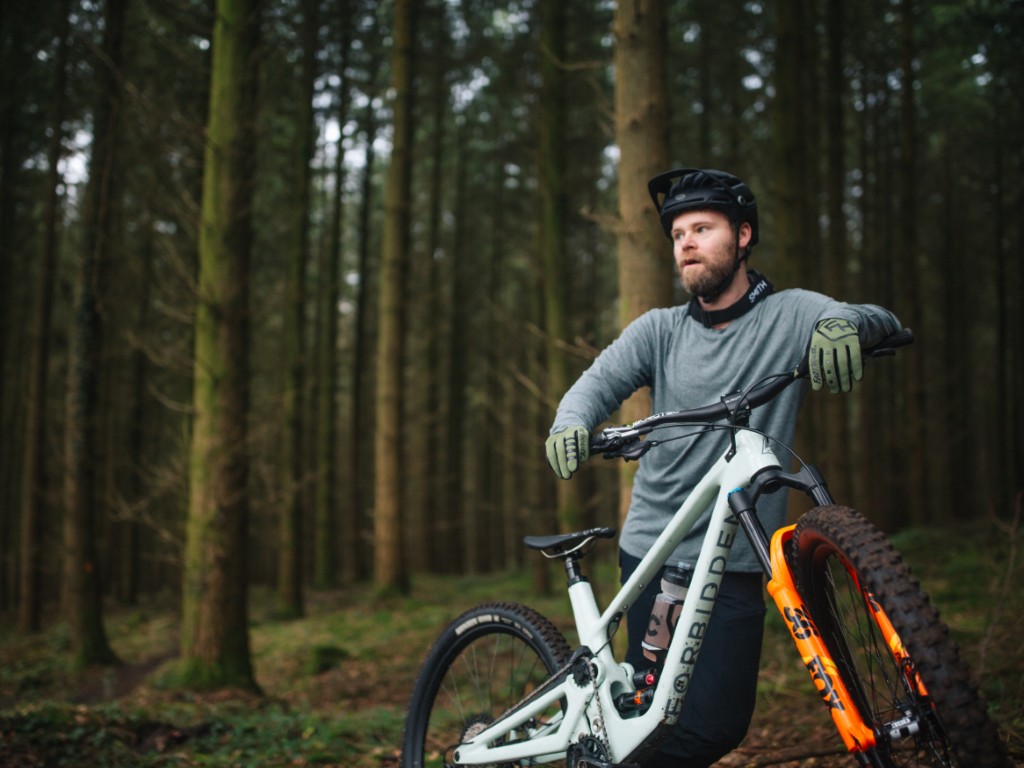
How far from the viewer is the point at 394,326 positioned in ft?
44.2

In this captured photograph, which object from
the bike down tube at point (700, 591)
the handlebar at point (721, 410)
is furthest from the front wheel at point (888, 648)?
the handlebar at point (721, 410)

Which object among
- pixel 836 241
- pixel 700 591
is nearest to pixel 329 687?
pixel 700 591

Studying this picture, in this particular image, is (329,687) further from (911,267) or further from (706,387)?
(911,267)

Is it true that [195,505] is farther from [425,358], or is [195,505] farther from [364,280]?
[425,358]

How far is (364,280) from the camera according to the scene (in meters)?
18.6

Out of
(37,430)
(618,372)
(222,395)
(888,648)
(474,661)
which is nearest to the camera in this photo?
(888,648)

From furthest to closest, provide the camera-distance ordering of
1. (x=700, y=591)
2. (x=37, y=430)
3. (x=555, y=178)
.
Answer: (x=37, y=430)
(x=555, y=178)
(x=700, y=591)

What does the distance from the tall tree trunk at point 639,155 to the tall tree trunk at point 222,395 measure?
3.88 metres

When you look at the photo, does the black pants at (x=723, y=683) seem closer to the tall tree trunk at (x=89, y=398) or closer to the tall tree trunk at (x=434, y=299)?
the tall tree trunk at (x=89, y=398)

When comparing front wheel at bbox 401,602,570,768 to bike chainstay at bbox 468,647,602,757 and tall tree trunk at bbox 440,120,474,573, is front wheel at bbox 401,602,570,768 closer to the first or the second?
bike chainstay at bbox 468,647,602,757

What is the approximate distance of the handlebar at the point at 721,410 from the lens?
246 centimetres

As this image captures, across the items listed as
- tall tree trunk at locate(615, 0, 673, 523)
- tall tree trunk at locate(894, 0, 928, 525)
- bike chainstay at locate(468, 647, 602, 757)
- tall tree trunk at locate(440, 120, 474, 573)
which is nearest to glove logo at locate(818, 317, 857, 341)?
bike chainstay at locate(468, 647, 602, 757)

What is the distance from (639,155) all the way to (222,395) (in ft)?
14.4

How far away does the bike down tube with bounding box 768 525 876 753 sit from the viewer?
6.87 feet
